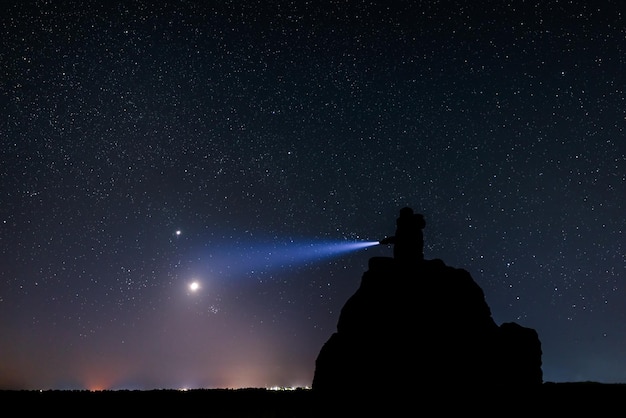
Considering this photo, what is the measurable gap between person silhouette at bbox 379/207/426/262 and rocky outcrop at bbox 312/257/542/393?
0.59 metres

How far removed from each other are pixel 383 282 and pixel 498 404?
24.9ft

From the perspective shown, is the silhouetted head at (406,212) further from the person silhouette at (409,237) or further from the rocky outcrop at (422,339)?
the rocky outcrop at (422,339)

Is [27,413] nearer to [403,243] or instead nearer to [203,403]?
[203,403]

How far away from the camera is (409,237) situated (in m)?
24.7

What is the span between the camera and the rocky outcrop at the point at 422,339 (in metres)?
21.5

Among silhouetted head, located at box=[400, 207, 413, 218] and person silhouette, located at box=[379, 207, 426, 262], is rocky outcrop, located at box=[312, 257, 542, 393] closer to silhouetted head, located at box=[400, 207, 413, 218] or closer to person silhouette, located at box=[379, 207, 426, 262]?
person silhouette, located at box=[379, 207, 426, 262]

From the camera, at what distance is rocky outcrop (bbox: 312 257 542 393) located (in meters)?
21.5

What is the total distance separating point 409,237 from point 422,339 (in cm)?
543

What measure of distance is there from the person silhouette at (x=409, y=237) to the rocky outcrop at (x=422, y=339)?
59 cm

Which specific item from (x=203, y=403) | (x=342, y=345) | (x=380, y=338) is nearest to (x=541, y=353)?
(x=380, y=338)

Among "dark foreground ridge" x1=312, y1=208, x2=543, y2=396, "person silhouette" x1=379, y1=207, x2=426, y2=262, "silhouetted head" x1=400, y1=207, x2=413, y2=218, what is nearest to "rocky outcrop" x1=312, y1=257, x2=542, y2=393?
"dark foreground ridge" x1=312, y1=208, x2=543, y2=396

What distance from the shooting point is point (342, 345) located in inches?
912

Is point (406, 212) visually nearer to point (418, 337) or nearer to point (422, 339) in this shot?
point (418, 337)

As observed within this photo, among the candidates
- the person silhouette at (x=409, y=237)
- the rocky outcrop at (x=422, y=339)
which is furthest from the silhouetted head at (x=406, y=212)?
the rocky outcrop at (x=422, y=339)
